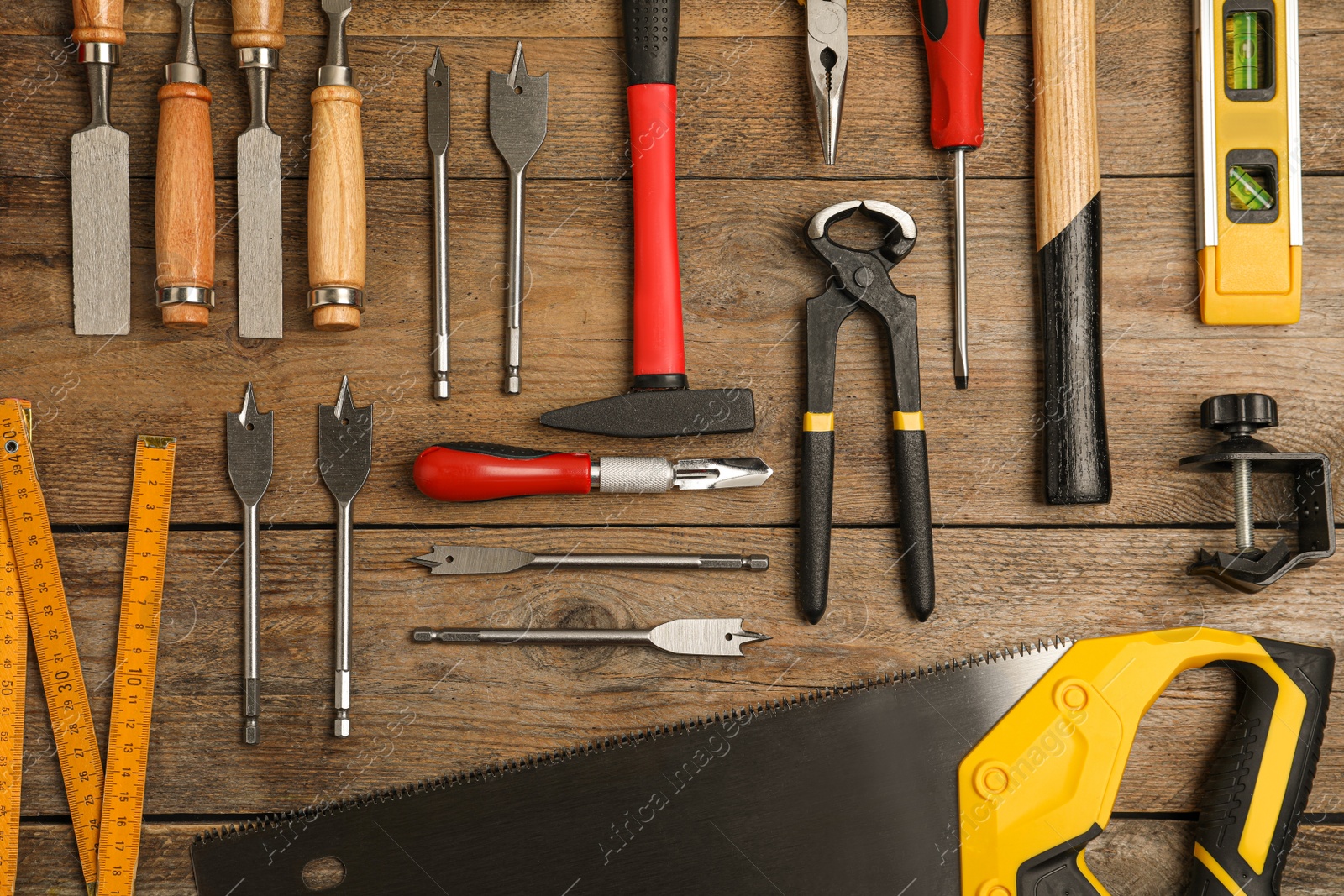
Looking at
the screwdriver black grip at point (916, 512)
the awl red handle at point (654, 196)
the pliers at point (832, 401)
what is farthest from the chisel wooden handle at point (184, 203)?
the screwdriver black grip at point (916, 512)

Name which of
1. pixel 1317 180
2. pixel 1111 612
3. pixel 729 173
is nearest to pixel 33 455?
pixel 729 173

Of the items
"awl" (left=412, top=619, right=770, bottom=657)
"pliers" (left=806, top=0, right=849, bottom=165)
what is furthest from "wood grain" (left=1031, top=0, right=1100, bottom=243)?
"awl" (left=412, top=619, right=770, bottom=657)

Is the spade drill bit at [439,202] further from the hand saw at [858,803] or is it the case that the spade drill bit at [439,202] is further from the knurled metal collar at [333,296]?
the hand saw at [858,803]

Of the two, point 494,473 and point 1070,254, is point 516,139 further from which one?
point 1070,254

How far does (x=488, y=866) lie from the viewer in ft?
3.51

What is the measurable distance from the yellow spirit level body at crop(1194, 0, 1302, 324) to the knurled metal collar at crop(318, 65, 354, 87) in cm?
117

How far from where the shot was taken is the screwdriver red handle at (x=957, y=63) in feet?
3.81

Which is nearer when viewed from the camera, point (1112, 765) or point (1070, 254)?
point (1112, 765)

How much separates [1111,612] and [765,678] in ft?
1.59

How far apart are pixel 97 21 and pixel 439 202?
0.50 meters

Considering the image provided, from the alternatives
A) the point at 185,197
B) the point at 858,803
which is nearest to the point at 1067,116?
the point at 858,803

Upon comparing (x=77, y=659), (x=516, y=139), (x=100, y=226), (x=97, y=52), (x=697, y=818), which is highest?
(x=97, y=52)

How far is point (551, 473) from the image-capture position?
3.69 ft

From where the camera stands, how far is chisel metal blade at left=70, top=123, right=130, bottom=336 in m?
1.18
